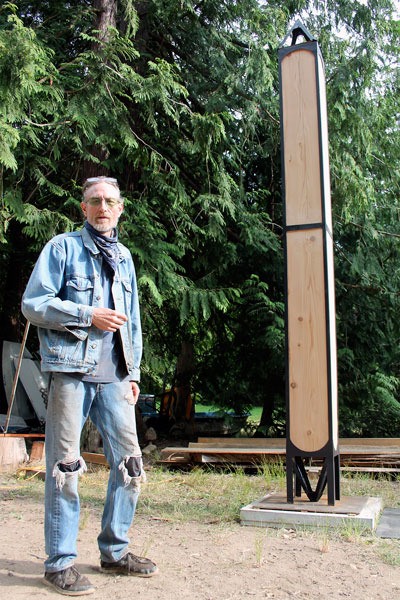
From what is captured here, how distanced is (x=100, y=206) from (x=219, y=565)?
2139mm

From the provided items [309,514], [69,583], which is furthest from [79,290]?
[309,514]

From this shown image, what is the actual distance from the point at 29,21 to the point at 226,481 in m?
7.28

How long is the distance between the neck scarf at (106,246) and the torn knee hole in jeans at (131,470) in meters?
1.02

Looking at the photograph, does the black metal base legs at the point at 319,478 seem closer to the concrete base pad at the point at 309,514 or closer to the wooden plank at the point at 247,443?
the concrete base pad at the point at 309,514

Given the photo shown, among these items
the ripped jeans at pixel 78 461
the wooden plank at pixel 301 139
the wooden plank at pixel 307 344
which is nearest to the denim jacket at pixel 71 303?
the ripped jeans at pixel 78 461

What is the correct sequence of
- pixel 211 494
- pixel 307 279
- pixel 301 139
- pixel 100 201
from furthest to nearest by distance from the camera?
pixel 211 494 < pixel 301 139 < pixel 307 279 < pixel 100 201

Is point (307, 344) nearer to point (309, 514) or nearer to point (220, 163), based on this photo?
point (309, 514)

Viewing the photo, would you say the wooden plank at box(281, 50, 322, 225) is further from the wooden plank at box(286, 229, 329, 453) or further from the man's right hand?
the man's right hand

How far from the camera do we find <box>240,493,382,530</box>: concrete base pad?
4199 millimetres

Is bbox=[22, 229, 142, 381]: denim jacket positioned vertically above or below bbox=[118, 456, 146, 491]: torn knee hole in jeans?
above

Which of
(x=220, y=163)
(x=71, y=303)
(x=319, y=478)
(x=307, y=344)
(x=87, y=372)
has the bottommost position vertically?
(x=319, y=478)

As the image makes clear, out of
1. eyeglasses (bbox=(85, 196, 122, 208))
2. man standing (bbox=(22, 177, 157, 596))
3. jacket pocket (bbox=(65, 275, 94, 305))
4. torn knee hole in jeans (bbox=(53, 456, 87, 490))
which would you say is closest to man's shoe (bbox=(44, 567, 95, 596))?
man standing (bbox=(22, 177, 157, 596))

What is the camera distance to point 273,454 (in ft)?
24.2

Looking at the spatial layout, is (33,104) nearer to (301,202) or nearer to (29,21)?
(29,21)
